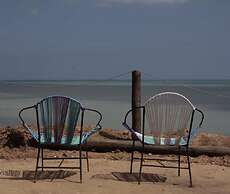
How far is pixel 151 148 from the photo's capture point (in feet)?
27.9

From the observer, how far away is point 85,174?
A: 22.1 feet

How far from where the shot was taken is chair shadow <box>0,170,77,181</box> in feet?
21.2

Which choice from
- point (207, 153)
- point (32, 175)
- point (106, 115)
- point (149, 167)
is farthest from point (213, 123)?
point (32, 175)

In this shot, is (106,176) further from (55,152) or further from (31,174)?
(55,152)

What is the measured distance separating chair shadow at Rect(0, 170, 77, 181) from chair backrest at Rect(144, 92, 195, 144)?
1153 millimetres

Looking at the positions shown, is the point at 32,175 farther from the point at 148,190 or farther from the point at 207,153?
the point at 207,153

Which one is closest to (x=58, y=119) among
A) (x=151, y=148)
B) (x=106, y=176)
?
(x=106, y=176)

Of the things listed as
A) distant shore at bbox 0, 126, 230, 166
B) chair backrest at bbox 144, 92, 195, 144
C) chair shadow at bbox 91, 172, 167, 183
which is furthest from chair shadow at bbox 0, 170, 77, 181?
distant shore at bbox 0, 126, 230, 166

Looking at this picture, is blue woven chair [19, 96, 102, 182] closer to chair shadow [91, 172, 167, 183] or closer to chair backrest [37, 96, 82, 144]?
chair backrest [37, 96, 82, 144]

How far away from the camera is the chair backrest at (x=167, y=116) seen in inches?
258

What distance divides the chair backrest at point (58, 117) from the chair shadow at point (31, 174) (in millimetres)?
483

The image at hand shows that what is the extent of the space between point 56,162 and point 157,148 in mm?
1659

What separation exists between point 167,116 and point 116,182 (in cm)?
106

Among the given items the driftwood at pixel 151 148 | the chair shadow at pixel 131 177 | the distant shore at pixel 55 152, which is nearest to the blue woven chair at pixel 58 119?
the chair shadow at pixel 131 177
